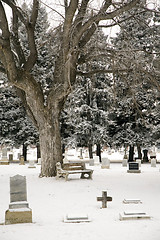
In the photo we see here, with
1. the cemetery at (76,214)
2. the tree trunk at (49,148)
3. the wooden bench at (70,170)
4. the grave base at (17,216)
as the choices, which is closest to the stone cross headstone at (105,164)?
the wooden bench at (70,170)

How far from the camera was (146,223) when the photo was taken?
653 centimetres

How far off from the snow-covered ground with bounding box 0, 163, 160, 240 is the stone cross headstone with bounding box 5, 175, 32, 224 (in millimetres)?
198

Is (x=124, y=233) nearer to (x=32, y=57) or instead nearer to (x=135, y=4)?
(x=135, y=4)

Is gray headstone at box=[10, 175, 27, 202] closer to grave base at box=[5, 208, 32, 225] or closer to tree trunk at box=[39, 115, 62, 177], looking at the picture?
grave base at box=[5, 208, 32, 225]

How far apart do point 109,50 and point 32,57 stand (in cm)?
358

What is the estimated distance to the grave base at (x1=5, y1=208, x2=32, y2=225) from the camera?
6.67 meters

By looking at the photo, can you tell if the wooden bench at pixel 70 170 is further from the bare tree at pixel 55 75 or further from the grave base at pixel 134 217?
the grave base at pixel 134 217

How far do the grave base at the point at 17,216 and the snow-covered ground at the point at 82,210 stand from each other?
18 cm

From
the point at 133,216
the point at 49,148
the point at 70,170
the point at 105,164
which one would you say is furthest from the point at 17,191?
the point at 105,164

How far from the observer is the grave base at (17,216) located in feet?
21.9

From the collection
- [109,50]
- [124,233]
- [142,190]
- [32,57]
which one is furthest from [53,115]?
[124,233]

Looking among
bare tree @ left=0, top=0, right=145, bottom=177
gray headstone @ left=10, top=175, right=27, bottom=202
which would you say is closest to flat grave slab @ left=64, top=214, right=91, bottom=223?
gray headstone @ left=10, top=175, right=27, bottom=202

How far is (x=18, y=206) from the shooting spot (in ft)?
22.9

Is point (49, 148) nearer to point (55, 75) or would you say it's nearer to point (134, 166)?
point (55, 75)
